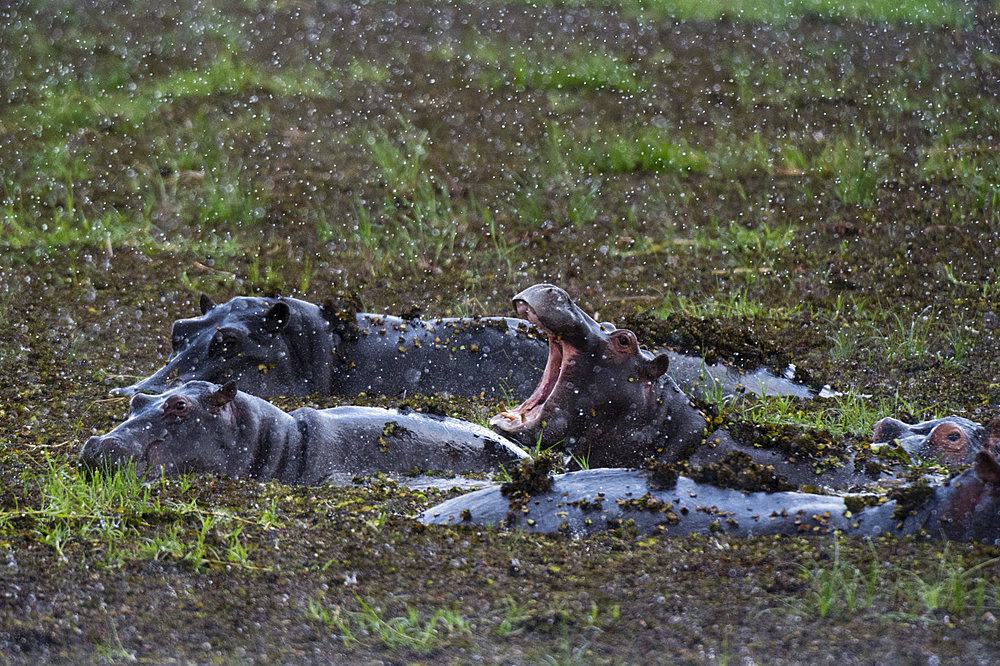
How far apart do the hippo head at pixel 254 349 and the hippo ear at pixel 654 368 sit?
1.91 metres

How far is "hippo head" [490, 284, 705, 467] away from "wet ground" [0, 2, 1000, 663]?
65 centimetres

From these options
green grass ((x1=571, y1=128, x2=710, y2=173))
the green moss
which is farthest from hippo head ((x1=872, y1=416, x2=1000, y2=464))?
green grass ((x1=571, y1=128, x2=710, y2=173))

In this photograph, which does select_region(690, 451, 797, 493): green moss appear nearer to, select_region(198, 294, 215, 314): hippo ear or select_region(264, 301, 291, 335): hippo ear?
select_region(264, 301, 291, 335): hippo ear

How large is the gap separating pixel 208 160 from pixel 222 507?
695 cm

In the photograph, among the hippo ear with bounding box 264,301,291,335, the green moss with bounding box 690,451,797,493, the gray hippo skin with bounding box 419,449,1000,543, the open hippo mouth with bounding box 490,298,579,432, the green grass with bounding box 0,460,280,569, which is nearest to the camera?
the gray hippo skin with bounding box 419,449,1000,543

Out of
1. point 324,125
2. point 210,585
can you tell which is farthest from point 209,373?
point 324,125

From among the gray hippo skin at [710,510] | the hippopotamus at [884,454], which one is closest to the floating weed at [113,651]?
the gray hippo skin at [710,510]

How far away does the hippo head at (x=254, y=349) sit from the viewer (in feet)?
20.9

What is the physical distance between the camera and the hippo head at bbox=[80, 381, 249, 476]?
191 inches

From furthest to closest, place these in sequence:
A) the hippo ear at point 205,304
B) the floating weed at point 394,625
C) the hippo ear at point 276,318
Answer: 1. the hippo ear at point 205,304
2. the hippo ear at point 276,318
3. the floating weed at point 394,625

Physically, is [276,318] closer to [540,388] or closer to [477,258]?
[540,388]

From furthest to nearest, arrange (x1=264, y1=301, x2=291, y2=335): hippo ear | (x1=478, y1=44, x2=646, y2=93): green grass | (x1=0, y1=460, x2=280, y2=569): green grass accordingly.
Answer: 1. (x1=478, y1=44, x2=646, y2=93): green grass
2. (x1=264, y1=301, x2=291, y2=335): hippo ear
3. (x1=0, y1=460, x2=280, y2=569): green grass

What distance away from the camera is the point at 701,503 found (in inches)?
169

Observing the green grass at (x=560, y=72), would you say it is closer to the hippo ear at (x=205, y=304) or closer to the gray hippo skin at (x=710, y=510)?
the hippo ear at (x=205, y=304)
